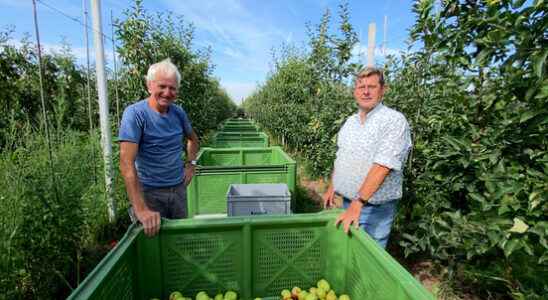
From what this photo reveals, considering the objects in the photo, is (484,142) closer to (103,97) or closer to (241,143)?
(103,97)

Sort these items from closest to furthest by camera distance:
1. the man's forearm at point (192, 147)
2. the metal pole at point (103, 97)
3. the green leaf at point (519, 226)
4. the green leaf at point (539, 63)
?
1. the green leaf at point (539, 63)
2. the green leaf at point (519, 226)
3. the man's forearm at point (192, 147)
4. the metal pole at point (103, 97)

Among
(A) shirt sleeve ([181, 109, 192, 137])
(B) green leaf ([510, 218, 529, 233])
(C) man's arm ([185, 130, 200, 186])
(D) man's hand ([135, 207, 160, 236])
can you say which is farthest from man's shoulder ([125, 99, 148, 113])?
(B) green leaf ([510, 218, 529, 233])

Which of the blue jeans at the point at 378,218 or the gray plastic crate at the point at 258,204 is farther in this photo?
the gray plastic crate at the point at 258,204

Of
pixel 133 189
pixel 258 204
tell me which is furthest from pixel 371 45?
pixel 133 189

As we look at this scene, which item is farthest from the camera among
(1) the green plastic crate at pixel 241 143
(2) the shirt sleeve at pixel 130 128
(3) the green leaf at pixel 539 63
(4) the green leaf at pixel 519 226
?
(1) the green plastic crate at pixel 241 143

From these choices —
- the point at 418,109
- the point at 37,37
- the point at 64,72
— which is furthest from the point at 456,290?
the point at 64,72

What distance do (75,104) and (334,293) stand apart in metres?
7.92

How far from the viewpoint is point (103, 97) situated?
155 inches

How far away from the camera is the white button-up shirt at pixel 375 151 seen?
185cm

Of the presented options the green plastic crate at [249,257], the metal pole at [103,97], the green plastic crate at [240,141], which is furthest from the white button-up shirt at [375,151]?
the green plastic crate at [240,141]

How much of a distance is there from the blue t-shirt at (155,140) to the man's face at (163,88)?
0.12 m

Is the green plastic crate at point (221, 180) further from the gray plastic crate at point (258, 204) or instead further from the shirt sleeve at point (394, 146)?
the shirt sleeve at point (394, 146)

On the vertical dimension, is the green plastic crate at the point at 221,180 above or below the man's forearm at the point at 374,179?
below

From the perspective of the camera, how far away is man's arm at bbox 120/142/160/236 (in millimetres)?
1576
